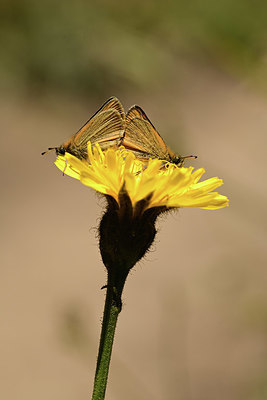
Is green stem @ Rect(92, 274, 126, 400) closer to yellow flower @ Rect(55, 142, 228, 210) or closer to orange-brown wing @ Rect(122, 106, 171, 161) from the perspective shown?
yellow flower @ Rect(55, 142, 228, 210)

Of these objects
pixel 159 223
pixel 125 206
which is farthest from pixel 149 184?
pixel 159 223

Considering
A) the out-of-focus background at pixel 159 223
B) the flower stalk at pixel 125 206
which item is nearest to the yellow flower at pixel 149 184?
the flower stalk at pixel 125 206

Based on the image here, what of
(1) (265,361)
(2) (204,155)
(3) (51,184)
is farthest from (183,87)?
(1) (265,361)

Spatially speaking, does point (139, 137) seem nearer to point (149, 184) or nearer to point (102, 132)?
point (102, 132)

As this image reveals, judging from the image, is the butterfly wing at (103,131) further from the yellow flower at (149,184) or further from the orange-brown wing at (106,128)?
the yellow flower at (149,184)

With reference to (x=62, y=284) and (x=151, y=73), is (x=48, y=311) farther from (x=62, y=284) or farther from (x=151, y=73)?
(x=151, y=73)
